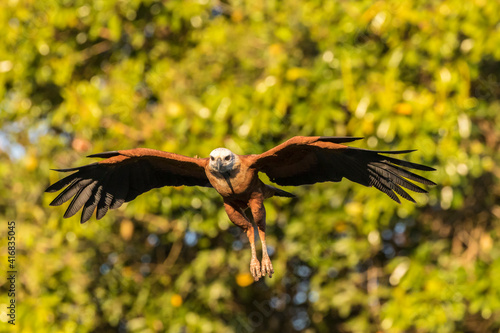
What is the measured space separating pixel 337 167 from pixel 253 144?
3.15 meters

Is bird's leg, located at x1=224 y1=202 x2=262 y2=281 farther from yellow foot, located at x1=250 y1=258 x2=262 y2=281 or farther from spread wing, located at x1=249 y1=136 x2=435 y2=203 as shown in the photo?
spread wing, located at x1=249 y1=136 x2=435 y2=203

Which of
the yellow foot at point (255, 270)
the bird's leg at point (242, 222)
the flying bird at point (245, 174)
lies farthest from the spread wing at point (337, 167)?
the yellow foot at point (255, 270)

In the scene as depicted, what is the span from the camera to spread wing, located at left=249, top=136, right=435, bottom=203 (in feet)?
18.4

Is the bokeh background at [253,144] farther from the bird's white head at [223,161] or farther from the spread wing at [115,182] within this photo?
the bird's white head at [223,161]

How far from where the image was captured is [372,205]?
926cm

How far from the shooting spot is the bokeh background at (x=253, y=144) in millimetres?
9547

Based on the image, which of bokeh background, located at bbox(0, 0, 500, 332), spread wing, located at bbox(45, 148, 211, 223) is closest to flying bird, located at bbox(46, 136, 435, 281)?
spread wing, located at bbox(45, 148, 211, 223)

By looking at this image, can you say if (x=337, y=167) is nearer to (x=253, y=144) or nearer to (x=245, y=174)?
(x=245, y=174)

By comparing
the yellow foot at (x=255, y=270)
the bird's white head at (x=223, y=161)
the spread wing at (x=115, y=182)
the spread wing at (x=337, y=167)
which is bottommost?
the spread wing at (x=115, y=182)

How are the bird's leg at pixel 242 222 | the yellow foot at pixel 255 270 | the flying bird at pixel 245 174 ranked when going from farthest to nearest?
1. the bird's leg at pixel 242 222
2. the yellow foot at pixel 255 270
3. the flying bird at pixel 245 174

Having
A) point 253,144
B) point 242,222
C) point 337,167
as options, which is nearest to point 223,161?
point 242,222

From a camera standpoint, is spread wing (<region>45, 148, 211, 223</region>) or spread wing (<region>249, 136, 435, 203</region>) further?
spread wing (<region>45, 148, 211, 223</region>)

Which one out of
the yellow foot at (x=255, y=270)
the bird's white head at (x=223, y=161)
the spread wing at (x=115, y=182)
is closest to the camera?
the bird's white head at (x=223, y=161)

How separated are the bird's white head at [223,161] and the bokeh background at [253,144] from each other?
391cm
